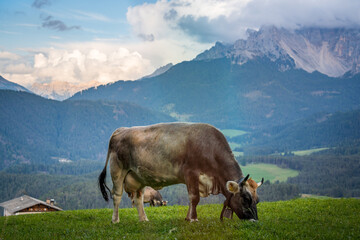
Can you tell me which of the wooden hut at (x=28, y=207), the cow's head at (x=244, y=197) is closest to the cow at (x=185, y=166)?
the cow's head at (x=244, y=197)

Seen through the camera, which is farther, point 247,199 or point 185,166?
point 185,166

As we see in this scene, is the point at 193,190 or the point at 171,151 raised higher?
the point at 171,151

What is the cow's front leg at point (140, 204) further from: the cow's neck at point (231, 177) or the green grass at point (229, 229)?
the cow's neck at point (231, 177)

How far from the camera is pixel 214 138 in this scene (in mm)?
14047

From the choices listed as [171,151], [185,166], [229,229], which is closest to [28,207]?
[171,151]

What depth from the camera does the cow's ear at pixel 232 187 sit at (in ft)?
42.0

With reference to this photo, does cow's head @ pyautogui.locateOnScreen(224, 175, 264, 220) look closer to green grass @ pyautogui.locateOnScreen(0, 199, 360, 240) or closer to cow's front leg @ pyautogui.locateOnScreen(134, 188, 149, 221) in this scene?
green grass @ pyautogui.locateOnScreen(0, 199, 360, 240)

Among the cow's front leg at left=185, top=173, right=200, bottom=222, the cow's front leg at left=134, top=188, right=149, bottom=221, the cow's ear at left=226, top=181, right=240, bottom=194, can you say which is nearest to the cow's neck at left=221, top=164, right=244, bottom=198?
the cow's ear at left=226, top=181, right=240, bottom=194

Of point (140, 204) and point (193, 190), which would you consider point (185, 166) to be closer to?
point (193, 190)

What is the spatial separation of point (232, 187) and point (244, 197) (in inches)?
24.6

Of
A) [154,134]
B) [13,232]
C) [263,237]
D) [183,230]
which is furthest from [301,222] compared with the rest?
[13,232]

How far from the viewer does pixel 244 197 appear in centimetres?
1311

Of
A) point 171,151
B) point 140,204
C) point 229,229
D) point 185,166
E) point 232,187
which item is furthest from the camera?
point 140,204

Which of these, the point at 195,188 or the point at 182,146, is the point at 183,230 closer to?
the point at 195,188
